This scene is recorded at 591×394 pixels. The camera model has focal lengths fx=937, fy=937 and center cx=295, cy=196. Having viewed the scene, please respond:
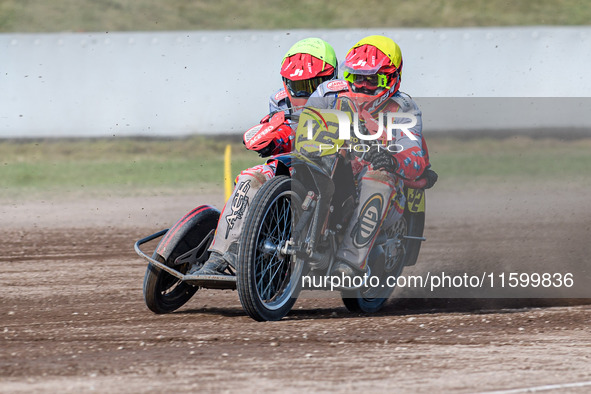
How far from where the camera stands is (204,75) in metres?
14.8

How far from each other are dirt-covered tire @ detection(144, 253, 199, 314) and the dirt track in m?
0.10

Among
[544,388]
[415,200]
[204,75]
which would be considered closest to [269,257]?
[415,200]

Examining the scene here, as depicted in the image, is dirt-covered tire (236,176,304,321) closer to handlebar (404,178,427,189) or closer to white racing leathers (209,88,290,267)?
white racing leathers (209,88,290,267)

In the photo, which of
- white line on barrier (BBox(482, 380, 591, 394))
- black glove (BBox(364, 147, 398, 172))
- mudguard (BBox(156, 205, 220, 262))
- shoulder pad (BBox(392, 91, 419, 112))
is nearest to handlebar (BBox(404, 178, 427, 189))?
black glove (BBox(364, 147, 398, 172))

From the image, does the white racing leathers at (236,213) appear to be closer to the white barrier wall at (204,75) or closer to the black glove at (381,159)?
the black glove at (381,159)

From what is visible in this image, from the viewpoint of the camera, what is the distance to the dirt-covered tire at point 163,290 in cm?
627

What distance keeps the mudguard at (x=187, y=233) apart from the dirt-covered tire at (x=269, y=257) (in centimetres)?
71

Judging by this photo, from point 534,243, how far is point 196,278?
4.62 metres

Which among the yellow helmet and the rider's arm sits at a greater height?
the yellow helmet

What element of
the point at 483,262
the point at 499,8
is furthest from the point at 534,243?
the point at 499,8

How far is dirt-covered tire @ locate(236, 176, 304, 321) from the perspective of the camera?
216 inches

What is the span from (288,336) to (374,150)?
136cm

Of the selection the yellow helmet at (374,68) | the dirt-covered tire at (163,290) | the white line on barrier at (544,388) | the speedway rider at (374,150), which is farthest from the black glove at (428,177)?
the white line on barrier at (544,388)

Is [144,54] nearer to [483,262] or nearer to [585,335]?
[483,262]
